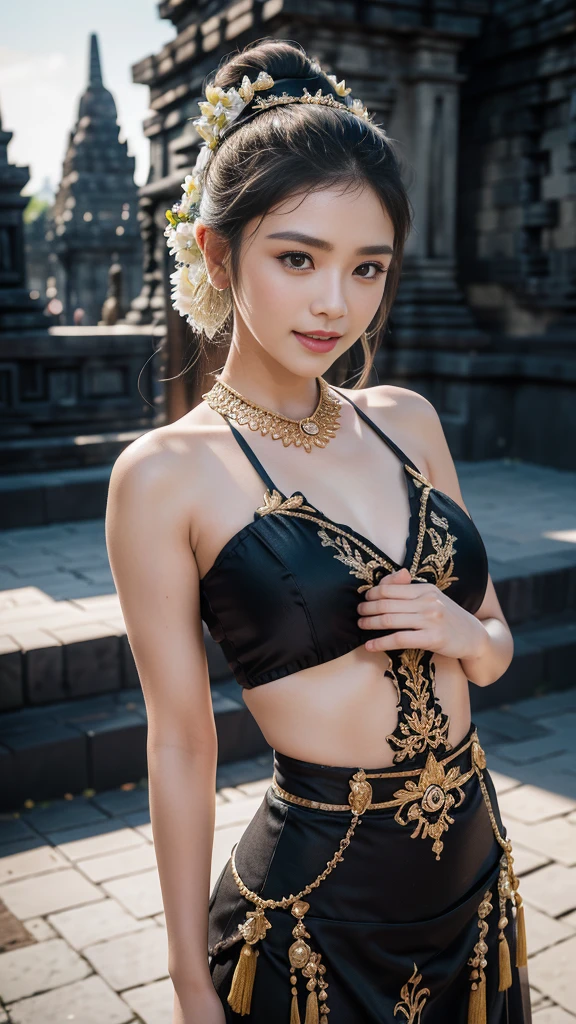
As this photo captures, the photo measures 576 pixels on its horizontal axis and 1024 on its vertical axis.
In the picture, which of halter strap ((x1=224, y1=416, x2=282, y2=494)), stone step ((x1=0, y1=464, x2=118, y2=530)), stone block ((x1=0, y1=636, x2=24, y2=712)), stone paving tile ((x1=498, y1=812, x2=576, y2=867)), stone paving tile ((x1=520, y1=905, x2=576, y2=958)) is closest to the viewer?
halter strap ((x1=224, y1=416, x2=282, y2=494))

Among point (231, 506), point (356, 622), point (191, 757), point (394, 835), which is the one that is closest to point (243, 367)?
point (231, 506)

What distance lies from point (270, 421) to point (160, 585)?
393 millimetres

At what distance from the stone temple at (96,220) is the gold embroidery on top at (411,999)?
23.6m

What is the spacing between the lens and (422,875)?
1519mm

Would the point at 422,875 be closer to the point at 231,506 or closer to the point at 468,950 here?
the point at 468,950

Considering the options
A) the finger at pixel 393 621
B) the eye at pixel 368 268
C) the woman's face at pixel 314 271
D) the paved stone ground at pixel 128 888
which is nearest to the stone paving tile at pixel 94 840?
the paved stone ground at pixel 128 888

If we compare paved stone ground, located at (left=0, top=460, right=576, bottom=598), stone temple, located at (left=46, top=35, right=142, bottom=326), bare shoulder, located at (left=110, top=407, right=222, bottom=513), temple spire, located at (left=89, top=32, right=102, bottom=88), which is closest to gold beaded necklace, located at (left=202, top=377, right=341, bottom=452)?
bare shoulder, located at (left=110, top=407, right=222, bottom=513)

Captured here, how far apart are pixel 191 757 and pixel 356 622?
33cm

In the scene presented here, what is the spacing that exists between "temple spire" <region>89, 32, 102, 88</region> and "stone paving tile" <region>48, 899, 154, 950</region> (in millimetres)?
26781

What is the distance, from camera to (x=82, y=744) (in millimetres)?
3963

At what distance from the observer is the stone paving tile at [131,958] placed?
2.78 meters

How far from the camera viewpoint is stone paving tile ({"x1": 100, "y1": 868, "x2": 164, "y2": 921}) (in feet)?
10.2

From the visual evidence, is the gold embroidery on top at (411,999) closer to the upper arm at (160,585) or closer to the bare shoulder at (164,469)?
the upper arm at (160,585)

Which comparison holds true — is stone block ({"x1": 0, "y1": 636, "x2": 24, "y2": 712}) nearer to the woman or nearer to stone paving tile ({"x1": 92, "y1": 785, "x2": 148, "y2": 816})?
stone paving tile ({"x1": 92, "y1": 785, "x2": 148, "y2": 816})
